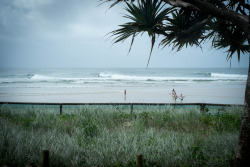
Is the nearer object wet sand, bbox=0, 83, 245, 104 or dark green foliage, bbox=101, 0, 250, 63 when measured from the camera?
dark green foliage, bbox=101, 0, 250, 63

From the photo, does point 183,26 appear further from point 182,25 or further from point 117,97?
point 117,97

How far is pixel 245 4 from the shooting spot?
334 centimetres

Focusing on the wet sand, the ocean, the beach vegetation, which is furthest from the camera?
the ocean

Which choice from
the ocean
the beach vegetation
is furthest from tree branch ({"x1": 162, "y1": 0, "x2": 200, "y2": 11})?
the ocean

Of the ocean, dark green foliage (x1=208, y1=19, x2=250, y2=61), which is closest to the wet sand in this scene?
the ocean

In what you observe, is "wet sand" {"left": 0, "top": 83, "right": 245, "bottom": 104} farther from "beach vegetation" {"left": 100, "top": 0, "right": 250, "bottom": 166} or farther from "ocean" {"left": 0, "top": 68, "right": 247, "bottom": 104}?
"beach vegetation" {"left": 100, "top": 0, "right": 250, "bottom": 166}

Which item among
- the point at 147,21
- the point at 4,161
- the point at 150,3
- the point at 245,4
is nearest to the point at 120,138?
the point at 4,161

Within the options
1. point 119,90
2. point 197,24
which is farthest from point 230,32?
point 119,90

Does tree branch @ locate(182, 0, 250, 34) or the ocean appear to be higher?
tree branch @ locate(182, 0, 250, 34)

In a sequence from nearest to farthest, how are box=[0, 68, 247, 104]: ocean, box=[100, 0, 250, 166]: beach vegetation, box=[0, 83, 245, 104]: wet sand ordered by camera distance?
box=[100, 0, 250, 166]: beach vegetation < box=[0, 83, 245, 104]: wet sand < box=[0, 68, 247, 104]: ocean

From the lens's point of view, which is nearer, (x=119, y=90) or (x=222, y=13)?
(x=222, y=13)

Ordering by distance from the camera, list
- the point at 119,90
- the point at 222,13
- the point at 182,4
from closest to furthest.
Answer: the point at 222,13 → the point at 182,4 → the point at 119,90

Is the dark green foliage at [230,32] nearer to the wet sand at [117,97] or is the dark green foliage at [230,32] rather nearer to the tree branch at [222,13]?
the tree branch at [222,13]

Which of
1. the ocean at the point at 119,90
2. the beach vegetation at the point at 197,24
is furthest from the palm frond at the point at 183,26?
the ocean at the point at 119,90
